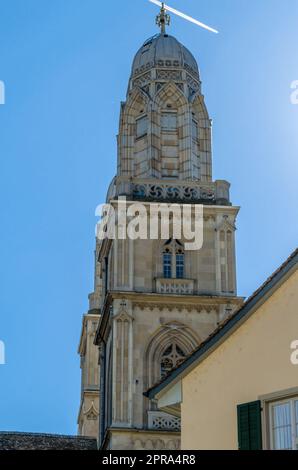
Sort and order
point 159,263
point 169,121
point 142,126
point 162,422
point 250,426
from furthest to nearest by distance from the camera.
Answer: point 142,126 → point 169,121 → point 159,263 → point 162,422 → point 250,426

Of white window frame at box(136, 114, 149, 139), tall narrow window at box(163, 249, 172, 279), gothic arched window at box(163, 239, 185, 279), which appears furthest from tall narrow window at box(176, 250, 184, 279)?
white window frame at box(136, 114, 149, 139)

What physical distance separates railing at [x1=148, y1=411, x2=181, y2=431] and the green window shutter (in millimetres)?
25007

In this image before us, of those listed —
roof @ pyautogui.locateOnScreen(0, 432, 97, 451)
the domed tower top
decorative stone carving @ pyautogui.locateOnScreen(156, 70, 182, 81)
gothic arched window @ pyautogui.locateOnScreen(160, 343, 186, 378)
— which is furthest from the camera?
the domed tower top

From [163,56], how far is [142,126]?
4.14m

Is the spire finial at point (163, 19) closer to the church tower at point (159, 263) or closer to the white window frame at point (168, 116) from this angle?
the church tower at point (159, 263)

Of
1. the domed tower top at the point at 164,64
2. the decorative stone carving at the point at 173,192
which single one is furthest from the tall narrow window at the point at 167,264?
the domed tower top at the point at 164,64

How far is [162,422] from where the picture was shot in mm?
43844

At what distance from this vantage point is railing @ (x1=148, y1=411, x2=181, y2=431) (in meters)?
43.6

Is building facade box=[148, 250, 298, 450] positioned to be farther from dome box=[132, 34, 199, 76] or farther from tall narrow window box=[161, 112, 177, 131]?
dome box=[132, 34, 199, 76]

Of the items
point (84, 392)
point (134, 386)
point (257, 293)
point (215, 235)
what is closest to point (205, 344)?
point (257, 293)

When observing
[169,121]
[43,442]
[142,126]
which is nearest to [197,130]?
[169,121]

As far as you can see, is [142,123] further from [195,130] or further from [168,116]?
[195,130]

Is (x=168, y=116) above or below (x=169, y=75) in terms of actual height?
below

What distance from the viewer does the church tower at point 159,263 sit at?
4472cm
